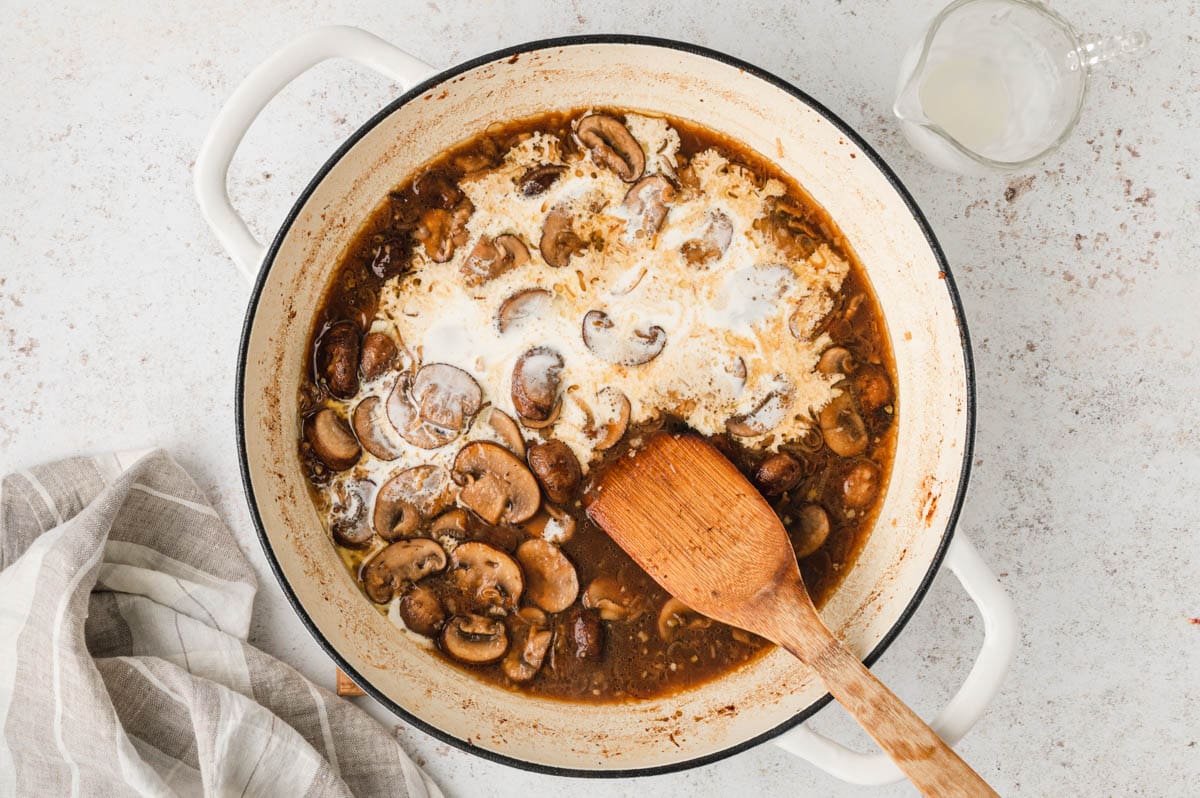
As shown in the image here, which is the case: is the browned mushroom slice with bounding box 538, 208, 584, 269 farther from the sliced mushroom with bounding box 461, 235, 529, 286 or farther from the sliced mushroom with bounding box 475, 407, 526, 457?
the sliced mushroom with bounding box 475, 407, 526, 457

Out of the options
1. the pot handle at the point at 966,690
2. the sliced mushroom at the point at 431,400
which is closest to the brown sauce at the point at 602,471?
the sliced mushroom at the point at 431,400

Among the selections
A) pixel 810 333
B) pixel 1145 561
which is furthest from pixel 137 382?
pixel 1145 561

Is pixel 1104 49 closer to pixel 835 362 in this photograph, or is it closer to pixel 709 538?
pixel 835 362

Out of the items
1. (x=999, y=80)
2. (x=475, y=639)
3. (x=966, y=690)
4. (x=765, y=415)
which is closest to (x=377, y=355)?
(x=475, y=639)

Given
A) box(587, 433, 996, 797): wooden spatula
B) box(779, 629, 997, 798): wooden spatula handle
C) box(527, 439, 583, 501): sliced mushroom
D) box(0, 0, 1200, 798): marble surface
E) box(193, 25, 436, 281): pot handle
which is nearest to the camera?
box(779, 629, 997, 798): wooden spatula handle

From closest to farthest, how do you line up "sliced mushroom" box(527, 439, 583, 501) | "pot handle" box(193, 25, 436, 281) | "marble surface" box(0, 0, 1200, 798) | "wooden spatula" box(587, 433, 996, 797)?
1. "pot handle" box(193, 25, 436, 281)
2. "wooden spatula" box(587, 433, 996, 797)
3. "sliced mushroom" box(527, 439, 583, 501)
4. "marble surface" box(0, 0, 1200, 798)

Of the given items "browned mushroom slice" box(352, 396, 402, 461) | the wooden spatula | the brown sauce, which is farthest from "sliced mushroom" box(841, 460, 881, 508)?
"browned mushroom slice" box(352, 396, 402, 461)
